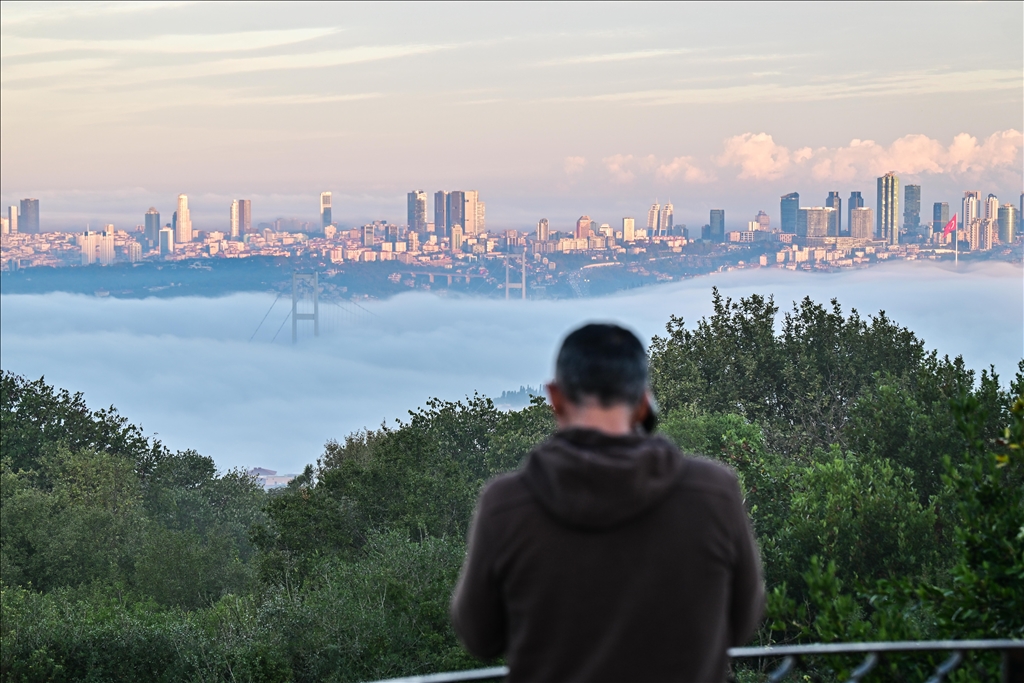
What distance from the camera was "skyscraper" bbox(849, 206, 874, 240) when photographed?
12950 centimetres

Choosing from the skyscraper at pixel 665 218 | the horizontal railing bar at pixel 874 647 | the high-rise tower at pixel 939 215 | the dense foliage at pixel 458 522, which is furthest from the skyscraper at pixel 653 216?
the horizontal railing bar at pixel 874 647

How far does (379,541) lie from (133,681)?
263 inches

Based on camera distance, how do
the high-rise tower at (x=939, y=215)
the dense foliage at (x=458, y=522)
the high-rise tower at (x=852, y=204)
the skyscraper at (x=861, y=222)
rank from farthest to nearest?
the high-rise tower at (x=852, y=204)
the skyscraper at (x=861, y=222)
the high-rise tower at (x=939, y=215)
the dense foliage at (x=458, y=522)

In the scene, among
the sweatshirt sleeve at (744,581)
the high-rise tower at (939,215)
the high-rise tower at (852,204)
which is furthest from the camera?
the high-rise tower at (852,204)

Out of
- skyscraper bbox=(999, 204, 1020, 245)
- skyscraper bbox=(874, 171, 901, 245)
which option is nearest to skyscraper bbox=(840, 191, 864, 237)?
skyscraper bbox=(874, 171, 901, 245)

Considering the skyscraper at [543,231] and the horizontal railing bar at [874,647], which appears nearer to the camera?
the horizontal railing bar at [874,647]

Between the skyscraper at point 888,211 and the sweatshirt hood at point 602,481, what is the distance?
130m

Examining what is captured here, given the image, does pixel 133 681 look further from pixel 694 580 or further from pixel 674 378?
pixel 694 580

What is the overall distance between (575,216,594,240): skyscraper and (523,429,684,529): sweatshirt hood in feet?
586

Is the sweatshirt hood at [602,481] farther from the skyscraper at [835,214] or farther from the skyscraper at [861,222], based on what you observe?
the skyscraper at [835,214]

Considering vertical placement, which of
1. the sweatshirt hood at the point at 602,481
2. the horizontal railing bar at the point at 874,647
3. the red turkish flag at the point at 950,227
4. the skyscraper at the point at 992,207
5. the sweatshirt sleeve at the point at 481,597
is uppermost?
the skyscraper at the point at 992,207

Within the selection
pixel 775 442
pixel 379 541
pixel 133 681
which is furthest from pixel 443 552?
pixel 775 442

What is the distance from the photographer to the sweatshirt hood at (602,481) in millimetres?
1900

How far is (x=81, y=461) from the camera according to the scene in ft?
153
